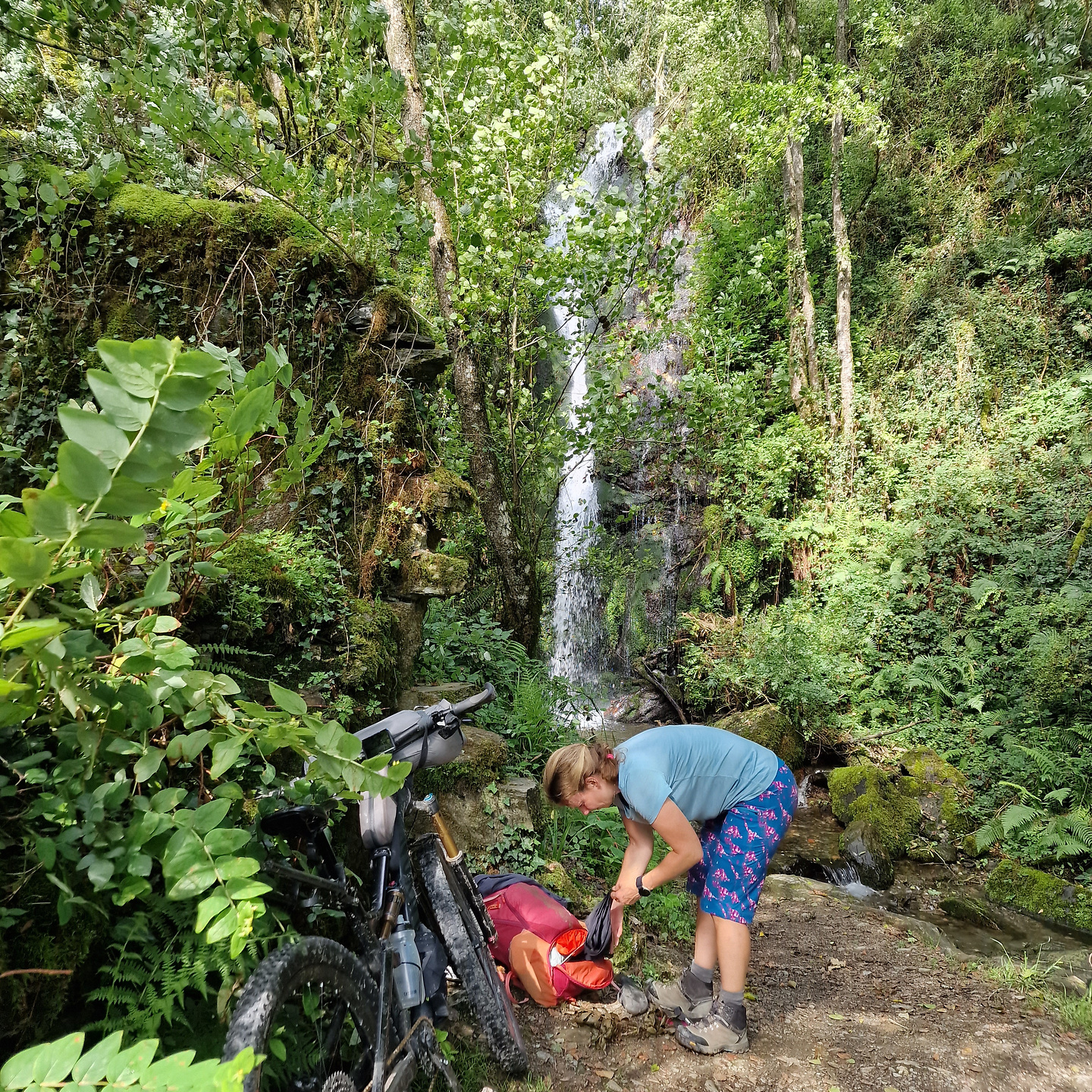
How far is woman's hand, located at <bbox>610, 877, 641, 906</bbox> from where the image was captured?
2.80 meters

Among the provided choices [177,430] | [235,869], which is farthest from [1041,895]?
[177,430]

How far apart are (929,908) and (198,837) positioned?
6.60m

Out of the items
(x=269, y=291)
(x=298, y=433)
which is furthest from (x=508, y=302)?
(x=298, y=433)

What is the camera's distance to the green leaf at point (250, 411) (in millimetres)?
1232

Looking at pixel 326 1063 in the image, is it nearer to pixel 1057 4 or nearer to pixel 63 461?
pixel 63 461

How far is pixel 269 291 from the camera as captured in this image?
423 centimetres

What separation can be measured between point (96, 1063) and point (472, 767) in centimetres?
332

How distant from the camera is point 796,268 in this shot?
36.7 feet

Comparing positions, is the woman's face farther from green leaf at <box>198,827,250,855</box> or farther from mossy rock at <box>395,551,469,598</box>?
mossy rock at <box>395,551,469,598</box>

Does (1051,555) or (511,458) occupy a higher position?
(511,458)

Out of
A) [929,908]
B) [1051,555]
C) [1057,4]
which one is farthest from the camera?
[1057,4]

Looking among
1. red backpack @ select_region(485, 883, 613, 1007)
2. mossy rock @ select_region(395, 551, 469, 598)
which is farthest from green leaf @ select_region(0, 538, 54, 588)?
mossy rock @ select_region(395, 551, 469, 598)

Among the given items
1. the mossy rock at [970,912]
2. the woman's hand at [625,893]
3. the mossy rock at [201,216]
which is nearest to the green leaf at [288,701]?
the woman's hand at [625,893]

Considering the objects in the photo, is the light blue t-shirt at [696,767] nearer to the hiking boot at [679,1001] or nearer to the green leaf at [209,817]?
the hiking boot at [679,1001]
